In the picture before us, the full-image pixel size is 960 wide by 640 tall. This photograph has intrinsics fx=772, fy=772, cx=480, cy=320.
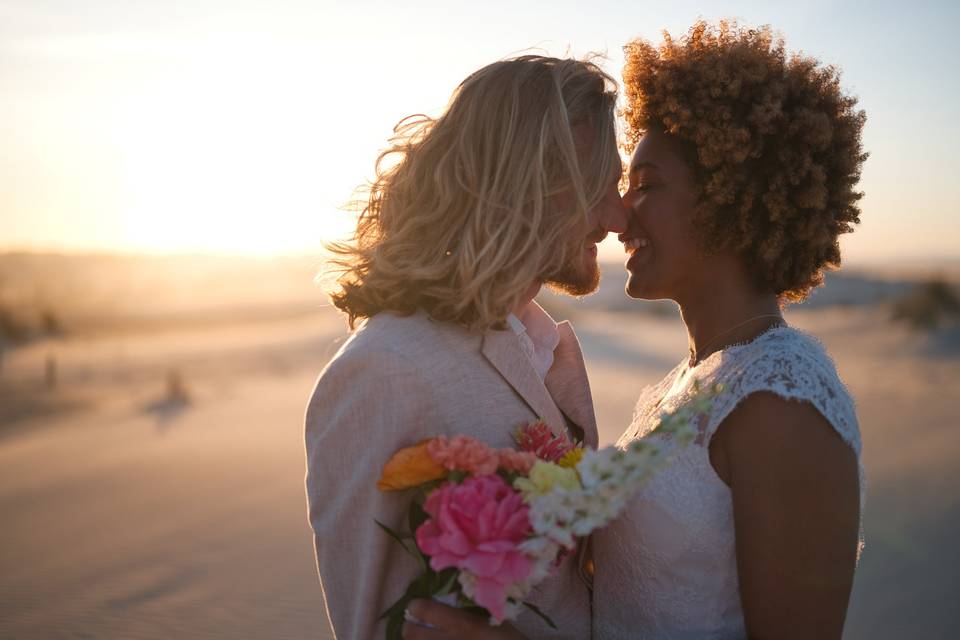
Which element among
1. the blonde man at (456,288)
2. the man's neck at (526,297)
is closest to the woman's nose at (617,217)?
the blonde man at (456,288)

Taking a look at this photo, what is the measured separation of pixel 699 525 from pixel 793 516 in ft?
1.08

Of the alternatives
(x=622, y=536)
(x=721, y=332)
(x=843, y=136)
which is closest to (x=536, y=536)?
(x=622, y=536)

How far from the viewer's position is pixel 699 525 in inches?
99.3

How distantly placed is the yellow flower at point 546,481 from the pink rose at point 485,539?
0.04 metres

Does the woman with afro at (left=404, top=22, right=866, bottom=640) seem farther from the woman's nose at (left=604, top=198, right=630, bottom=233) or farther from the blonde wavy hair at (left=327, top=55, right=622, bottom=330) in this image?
the blonde wavy hair at (left=327, top=55, right=622, bottom=330)

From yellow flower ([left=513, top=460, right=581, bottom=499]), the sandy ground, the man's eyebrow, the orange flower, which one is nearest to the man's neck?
the man's eyebrow

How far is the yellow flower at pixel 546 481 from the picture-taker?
1.87 metres

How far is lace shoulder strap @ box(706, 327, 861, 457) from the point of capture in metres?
2.34

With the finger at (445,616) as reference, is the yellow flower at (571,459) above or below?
above

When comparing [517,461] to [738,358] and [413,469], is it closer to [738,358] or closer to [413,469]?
[413,469]

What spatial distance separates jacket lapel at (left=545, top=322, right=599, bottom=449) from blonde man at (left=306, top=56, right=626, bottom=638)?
31 centimetres

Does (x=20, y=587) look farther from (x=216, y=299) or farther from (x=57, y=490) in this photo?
(x=216, y=299)

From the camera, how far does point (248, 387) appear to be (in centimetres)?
1758

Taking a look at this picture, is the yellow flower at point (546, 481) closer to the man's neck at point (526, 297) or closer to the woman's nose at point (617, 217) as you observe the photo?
the man's neck at point (526, 297)
